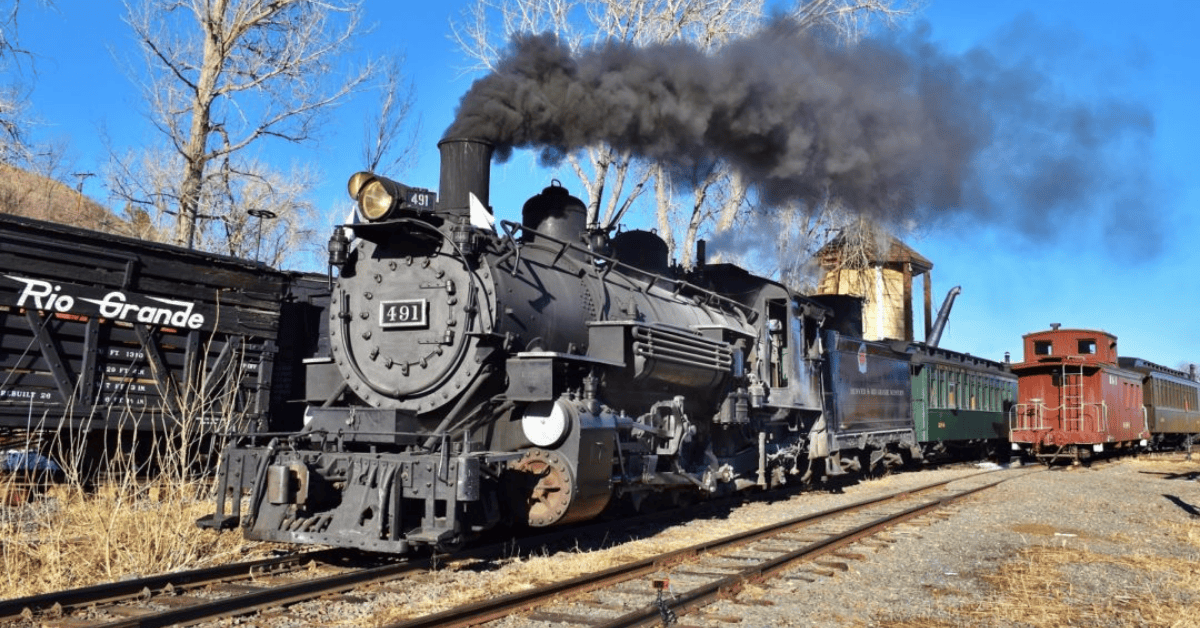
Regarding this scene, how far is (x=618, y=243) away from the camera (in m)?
11.5

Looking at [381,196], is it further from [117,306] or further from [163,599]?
[117,306]

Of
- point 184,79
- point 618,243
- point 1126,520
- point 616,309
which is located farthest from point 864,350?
point 184,79

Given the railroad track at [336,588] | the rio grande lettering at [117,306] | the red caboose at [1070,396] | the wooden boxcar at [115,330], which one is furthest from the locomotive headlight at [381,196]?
the red caboose at [1070,396]

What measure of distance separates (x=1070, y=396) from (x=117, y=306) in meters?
20.9

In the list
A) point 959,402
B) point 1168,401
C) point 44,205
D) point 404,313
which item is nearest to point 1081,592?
point 404,313

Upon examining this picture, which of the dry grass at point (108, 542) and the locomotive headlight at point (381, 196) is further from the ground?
the locomotive headlight at point (381, 196)

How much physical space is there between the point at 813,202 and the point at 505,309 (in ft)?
25.2

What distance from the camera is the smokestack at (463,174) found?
Answer: 8.25 meters

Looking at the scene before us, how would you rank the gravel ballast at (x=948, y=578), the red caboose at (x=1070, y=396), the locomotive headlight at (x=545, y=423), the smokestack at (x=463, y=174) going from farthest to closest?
the red caboose at (x=1070, y=396) → the smokestack at (x=463, y=174) → the locomotive headlight at (x=545, y=423) → the gravel ballast at (x=948, y=578)

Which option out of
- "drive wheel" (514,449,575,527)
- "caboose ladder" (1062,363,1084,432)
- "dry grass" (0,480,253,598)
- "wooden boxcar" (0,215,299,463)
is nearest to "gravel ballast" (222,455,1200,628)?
"drive wheel" (514,449,575,527)

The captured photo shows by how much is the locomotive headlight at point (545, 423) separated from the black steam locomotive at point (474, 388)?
13mm

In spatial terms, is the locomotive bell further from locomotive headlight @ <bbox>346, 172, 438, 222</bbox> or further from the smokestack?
locomotive headlight @ <bbox>346, 172, 438, 222</bbox>

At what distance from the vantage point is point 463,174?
27.6 ft

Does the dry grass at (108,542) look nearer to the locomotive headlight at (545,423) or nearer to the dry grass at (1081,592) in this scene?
the locomotive headlight at (545,423)
